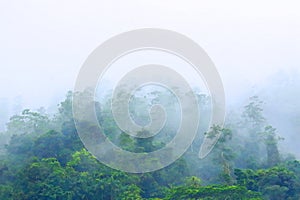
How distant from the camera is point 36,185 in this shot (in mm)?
16062

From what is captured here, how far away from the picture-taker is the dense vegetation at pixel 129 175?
51.1 feet

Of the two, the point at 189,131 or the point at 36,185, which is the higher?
the point at 189,131

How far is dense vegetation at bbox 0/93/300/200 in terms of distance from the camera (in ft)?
51.1

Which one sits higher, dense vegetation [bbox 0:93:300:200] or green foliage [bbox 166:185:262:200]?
dense vegetation [bbox 0:93:300:200]

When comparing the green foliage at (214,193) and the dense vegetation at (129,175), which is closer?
the green foliage at (214,193)

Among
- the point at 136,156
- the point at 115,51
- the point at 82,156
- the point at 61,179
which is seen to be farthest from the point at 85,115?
the point at 115,51

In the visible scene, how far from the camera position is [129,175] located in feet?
58.4

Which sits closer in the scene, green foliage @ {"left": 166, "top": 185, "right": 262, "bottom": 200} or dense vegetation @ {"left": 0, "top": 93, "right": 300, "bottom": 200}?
green foliage @ {"left": 166, "top": 185, "right": 262, "bottom": 200}

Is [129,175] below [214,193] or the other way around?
the other way around

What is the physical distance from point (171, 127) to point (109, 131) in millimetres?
6531

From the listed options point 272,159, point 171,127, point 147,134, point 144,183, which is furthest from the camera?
point 171,127

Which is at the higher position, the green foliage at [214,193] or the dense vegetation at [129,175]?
the dense vegetation at [129,175]

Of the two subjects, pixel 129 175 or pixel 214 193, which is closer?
pixel 214 193

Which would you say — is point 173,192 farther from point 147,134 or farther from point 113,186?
point 147,134
